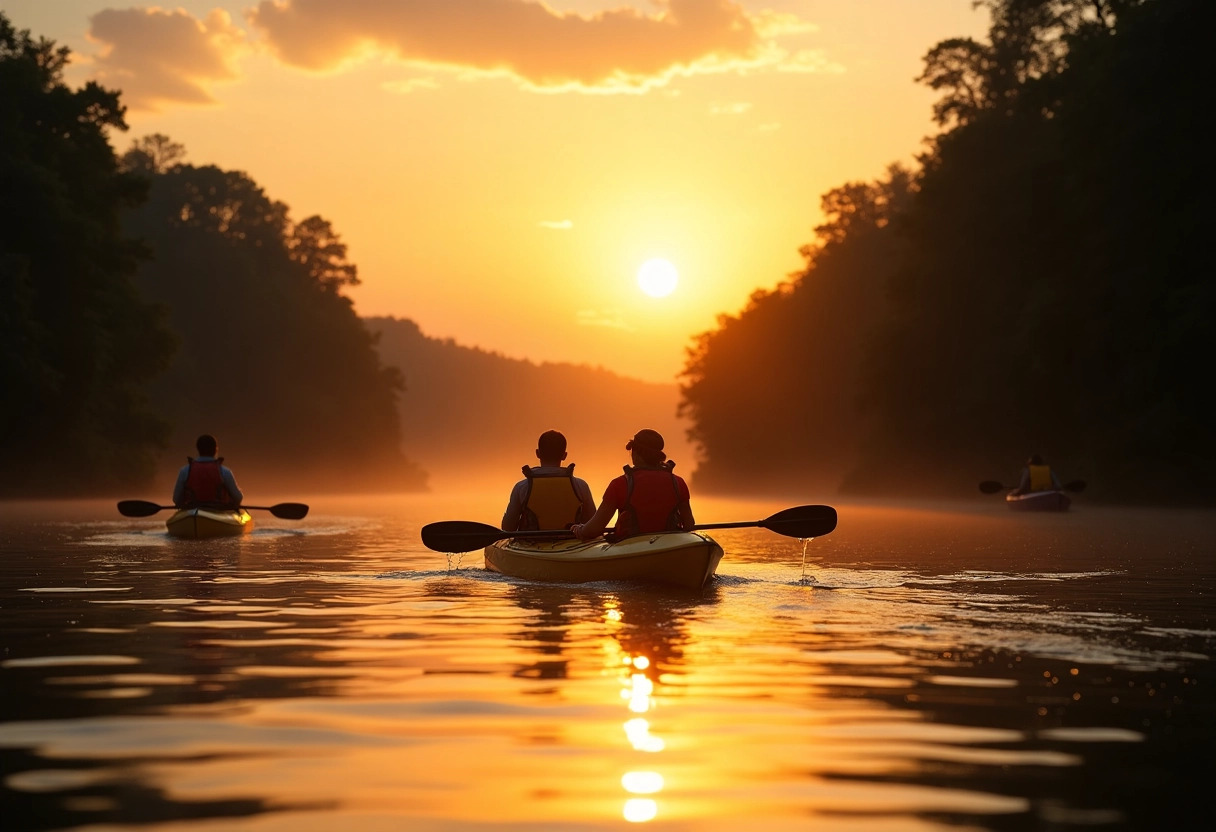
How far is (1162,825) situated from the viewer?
5453 millimetres

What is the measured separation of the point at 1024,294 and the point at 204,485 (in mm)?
37543

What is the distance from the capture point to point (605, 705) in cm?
790

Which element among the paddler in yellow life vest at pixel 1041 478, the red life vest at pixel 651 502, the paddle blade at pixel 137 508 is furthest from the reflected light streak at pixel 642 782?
the paddler in yellow life vest at pixel 1041 478

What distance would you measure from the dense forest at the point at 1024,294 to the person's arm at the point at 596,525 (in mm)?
28907

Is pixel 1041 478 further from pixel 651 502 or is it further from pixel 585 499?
pixel 651 502

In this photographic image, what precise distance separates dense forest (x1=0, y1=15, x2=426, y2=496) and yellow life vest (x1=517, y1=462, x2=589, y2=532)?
3587cm

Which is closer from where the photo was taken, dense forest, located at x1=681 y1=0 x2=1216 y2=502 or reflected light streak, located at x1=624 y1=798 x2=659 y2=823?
reflected light streak, located at x1=624 y1=798 x2=659 y2=823

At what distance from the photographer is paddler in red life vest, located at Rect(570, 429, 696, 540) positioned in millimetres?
15227

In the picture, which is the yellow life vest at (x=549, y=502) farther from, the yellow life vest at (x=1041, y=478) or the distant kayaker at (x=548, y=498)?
the yellow life vest at (x=1041, y=478)

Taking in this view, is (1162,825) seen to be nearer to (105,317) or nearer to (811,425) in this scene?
(105,317)

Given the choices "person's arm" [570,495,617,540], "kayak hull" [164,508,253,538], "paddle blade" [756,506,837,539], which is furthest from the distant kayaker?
"kayak hull" [164,508,253,538]

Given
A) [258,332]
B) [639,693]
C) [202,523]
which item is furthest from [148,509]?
[258,332]

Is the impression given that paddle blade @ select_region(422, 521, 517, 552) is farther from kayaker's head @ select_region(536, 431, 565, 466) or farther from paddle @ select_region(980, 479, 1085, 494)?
paddle @ select_region(980, 479, 1085, 494)

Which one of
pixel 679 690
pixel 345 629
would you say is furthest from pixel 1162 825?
pixel 345 629
